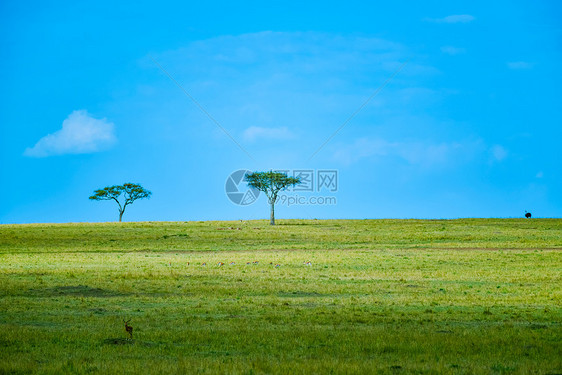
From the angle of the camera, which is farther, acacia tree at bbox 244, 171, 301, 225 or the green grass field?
acacia tree at bbox 244, 171, 301, 225

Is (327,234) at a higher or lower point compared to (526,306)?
higher

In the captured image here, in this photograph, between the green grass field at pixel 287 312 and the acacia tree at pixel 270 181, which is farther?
the acacia tree at pixel 270 181

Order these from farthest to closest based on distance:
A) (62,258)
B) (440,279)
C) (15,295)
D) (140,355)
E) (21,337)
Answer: (62,258) < (440,279) < (15,295) < (21,337) < (140,355)

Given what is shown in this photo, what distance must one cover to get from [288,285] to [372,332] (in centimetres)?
1463

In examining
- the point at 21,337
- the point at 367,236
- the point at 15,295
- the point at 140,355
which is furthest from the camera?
the point at 367,236

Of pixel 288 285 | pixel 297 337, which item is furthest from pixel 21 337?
pixel 288 285

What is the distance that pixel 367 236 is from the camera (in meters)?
78.9

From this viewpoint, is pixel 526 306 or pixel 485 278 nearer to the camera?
pixel 526 306

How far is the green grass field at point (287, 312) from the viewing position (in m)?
15.9

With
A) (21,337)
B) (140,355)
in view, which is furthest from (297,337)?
(21,337)

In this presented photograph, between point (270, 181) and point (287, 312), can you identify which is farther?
point (270, 181)

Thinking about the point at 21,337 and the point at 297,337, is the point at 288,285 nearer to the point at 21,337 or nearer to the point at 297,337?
the point at 297,337

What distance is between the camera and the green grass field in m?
15.9

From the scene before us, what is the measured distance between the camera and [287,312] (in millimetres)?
24812
